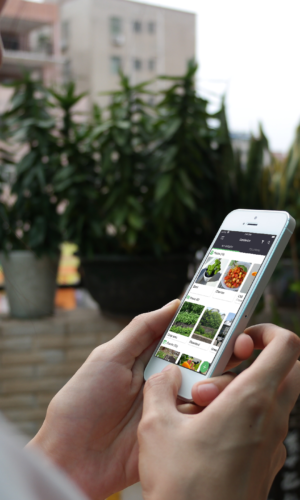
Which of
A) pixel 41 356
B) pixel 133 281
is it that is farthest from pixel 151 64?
pixel 41 356

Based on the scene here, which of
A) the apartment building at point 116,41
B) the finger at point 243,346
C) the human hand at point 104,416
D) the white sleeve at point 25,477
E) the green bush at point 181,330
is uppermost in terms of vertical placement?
the apartment building at point 116,41

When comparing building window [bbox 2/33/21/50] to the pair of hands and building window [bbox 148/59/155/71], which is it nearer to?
building window [bbox 148/59/155/71]

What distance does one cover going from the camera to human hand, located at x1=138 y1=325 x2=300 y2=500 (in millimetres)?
197

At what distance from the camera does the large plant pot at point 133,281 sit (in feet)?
2.15

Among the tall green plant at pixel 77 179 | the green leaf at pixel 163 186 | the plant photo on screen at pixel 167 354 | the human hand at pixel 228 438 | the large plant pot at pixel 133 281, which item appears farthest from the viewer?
the tall green plant at pixel 77 179

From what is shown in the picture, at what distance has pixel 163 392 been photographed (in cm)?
25

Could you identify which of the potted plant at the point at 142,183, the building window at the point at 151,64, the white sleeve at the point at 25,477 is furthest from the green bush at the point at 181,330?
the building window at the point at 151,64

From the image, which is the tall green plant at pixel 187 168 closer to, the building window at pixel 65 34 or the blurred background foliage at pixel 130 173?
the blurred background foliage at pixel 130 173

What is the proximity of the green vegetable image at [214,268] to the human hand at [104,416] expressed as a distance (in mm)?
37

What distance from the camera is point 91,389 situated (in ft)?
1.05

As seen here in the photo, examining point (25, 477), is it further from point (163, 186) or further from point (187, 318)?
point (163, 186)

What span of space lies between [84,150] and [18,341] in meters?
0.47

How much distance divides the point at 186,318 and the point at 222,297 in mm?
33

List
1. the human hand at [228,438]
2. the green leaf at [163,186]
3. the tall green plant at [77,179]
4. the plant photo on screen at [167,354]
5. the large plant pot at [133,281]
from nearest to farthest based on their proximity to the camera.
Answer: the human hand at [228,438] → the plant photo on screen at [167,354] → the large plant pot at [133,281] → the green leaf at [163,186] → the tall green plant at [77,179]
